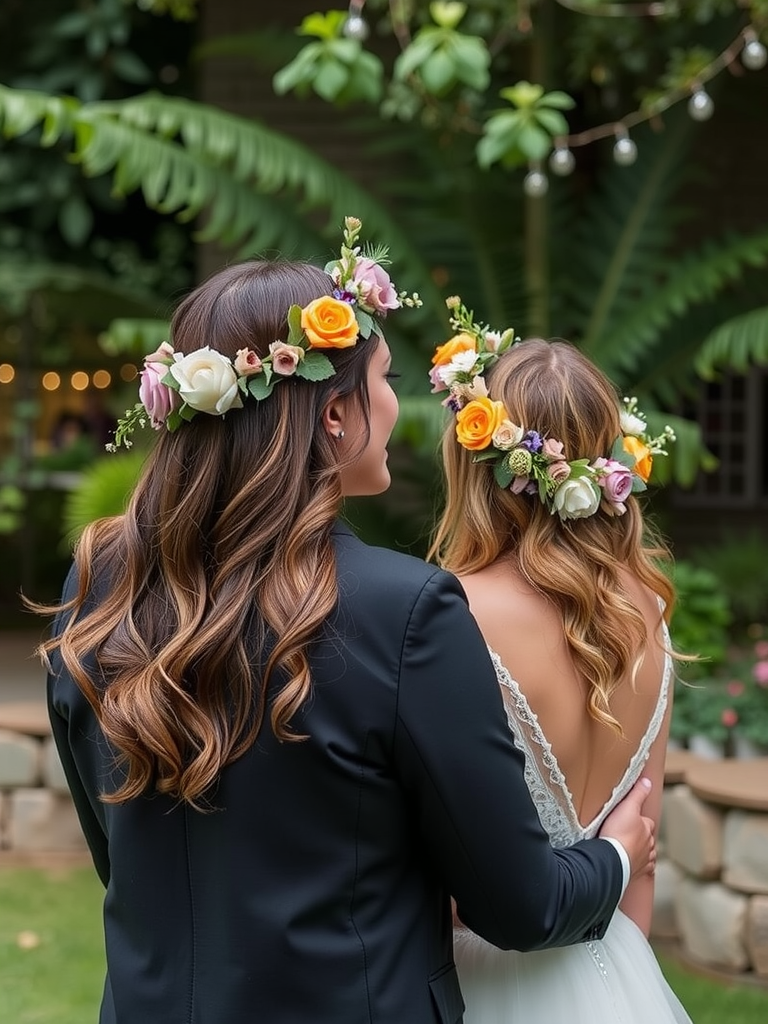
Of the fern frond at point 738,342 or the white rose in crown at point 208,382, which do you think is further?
the fern frond at point 738,342

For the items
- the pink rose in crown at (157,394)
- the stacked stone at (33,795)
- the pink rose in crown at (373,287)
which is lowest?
the stacked stone at (33,795)

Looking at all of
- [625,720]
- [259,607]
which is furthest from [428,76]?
[259,607]

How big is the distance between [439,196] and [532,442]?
19.4 ft

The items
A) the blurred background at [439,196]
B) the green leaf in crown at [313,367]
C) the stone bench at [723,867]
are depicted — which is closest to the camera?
the green leaf in crown at [313,367]

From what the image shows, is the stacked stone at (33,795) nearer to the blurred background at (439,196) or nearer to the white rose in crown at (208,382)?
the blurred background at (439,196)

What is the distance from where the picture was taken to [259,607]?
166 centimetres

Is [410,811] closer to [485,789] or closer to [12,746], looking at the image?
[485,789]

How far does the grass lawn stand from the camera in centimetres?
443

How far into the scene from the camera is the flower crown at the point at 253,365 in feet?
5.64

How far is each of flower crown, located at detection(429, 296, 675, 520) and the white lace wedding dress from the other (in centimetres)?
34

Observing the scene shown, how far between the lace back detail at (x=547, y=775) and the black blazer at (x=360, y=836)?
1.44ft

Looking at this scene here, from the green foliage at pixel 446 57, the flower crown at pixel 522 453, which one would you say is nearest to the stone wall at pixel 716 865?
the flower crown at pixel 522 453

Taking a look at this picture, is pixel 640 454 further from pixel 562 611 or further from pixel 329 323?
pixel 329 323

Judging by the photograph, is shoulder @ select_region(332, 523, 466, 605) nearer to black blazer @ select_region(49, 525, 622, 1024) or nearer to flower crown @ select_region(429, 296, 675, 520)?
black blazer @ select_region(49, 525, 622, 1024)
